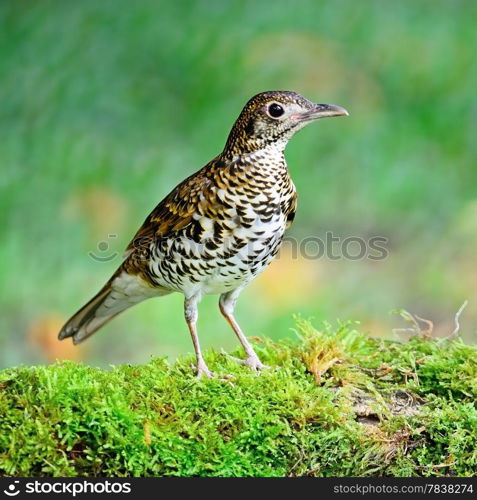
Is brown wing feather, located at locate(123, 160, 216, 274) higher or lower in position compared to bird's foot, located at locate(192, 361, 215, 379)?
higher

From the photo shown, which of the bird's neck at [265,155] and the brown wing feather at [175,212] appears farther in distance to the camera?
the brown wing feather at [175,212]

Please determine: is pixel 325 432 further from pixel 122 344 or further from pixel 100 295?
pixel 122 344

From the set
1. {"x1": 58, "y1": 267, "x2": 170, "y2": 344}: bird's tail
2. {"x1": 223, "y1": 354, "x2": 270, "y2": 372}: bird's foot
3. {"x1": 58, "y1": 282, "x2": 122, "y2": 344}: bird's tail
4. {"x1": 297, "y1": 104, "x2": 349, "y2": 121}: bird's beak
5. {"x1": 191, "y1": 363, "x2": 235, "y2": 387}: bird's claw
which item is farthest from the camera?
{"x1": 58, "y1": 282, "x2": 122, "y2": 344}: bird's tail

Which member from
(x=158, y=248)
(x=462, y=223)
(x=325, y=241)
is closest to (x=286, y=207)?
(x=158, y=248)

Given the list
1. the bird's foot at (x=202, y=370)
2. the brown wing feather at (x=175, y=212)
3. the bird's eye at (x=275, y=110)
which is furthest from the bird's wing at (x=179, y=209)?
the bird's foot at (x=202, y=370)

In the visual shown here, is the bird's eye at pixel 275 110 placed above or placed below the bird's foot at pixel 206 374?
above

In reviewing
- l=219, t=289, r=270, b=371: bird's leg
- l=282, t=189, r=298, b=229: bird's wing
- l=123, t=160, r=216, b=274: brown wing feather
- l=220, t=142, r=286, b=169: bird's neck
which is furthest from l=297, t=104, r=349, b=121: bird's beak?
l=219, t=289, r=270, b=371: bird's leg

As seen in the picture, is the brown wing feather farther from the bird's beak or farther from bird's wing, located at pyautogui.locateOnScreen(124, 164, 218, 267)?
the bird's beak

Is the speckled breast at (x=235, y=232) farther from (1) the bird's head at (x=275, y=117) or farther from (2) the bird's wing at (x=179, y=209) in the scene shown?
(1) the bird's head at (x=275, y=117)
